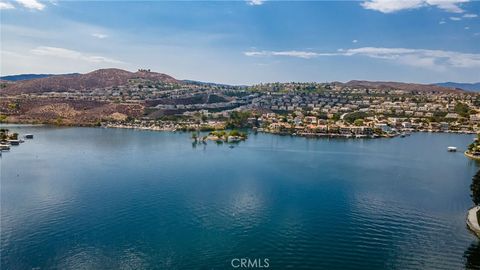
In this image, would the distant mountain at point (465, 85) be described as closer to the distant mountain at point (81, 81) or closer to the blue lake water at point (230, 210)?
the distant mountain at point (81, 81)

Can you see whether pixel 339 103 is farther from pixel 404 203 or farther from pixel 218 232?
pixel 218 232

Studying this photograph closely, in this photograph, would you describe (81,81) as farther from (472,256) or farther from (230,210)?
(472,256)

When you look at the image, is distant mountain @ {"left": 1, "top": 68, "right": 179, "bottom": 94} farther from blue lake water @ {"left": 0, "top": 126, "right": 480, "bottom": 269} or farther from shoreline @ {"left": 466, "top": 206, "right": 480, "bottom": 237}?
shoreline @ {"left": 466, "top": 206, "right": 480, "bottom": 237}

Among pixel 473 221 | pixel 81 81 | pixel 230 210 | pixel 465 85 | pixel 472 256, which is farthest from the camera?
pixel 465 85

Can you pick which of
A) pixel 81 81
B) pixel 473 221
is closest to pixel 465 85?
pixel 81 81

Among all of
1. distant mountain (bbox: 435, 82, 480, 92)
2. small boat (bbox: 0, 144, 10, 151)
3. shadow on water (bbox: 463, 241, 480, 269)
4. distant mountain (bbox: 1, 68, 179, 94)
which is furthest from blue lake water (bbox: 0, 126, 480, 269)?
distant mountain (bbox: 435, 82, 480, 92)

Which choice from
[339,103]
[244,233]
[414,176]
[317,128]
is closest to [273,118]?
[317,128]
